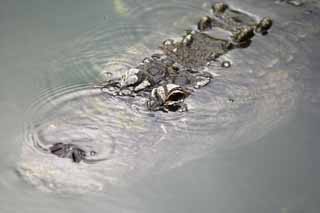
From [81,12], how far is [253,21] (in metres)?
1.54

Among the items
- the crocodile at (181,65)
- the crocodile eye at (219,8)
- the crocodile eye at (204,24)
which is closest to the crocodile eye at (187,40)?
the crocodile at (181,65)

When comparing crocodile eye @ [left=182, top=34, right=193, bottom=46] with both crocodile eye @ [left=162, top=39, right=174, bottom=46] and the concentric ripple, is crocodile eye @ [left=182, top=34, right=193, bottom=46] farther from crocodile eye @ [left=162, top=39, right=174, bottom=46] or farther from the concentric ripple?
the concentric ripple

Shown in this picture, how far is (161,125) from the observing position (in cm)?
319

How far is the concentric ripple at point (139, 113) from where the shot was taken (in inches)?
118

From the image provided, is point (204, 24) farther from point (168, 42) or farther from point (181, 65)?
point (181, 65)

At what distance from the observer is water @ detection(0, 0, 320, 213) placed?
3021mm

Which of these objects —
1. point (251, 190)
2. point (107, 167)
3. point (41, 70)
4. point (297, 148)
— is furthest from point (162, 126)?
point (41, 70)

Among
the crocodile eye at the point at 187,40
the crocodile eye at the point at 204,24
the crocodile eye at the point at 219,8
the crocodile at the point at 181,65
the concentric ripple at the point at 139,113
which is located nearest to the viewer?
the concentric ripple at the point at 139,113

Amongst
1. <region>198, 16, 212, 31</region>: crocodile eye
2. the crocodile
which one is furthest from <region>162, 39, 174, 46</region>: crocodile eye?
<region>198, 16, 212, 31</region>: crocodile eye

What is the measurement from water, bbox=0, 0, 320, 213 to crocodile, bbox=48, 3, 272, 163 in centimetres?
6

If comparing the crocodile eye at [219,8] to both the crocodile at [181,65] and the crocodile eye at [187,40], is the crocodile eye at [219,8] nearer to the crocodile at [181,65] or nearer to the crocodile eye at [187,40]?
the crocodile at [181,65]

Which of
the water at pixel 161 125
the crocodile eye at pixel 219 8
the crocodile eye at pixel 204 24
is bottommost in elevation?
the water at pixel 161 125

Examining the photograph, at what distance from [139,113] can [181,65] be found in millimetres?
497

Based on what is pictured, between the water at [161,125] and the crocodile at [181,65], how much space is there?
0.06 m
